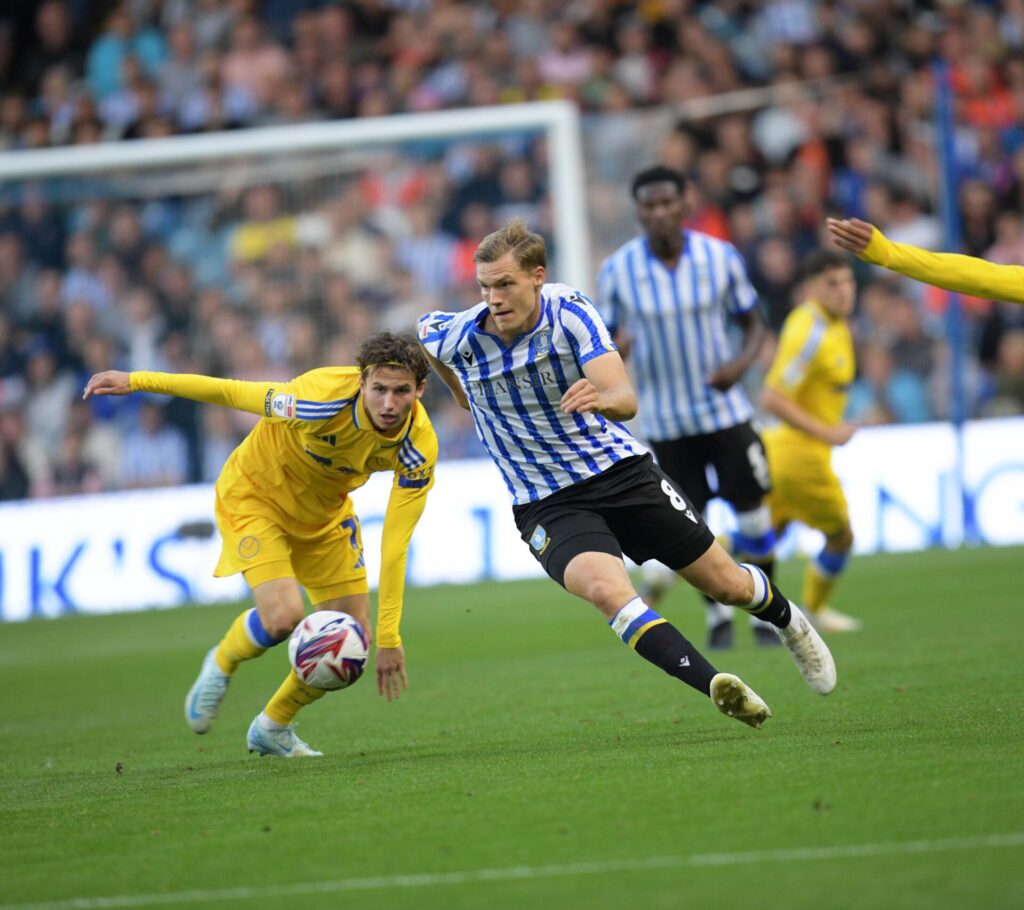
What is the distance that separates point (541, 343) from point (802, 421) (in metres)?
4.32

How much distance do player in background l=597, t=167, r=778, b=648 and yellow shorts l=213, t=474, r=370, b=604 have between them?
2.94 meters

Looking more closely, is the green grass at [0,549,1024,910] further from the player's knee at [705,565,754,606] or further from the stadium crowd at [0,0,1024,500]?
the stadium crowd at [0,0,1024,500]

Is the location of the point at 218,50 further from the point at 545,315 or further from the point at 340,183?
the point at 545,315

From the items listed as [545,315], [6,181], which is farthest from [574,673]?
[6,181]

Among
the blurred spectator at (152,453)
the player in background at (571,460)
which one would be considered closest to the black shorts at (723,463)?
the player in background at (571,460)

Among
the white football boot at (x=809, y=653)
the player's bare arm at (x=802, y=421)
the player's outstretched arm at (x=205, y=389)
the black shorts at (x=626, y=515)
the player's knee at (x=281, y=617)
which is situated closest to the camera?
the black shorts at (x=626, y=515)

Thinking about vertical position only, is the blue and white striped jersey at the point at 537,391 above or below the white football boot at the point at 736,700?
above

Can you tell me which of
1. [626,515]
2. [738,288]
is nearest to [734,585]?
[626,515]

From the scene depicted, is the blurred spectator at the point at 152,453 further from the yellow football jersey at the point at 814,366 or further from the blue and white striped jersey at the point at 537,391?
the blue and white striped jersey at the point at 537,391

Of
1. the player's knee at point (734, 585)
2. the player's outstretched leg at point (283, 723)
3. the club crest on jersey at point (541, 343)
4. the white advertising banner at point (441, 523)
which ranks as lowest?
the white advertising banner at point (441, 523)

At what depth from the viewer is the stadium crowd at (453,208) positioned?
54.2 feet

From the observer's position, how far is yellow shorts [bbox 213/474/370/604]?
7.34 m

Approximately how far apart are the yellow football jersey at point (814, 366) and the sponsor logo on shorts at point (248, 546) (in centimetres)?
437

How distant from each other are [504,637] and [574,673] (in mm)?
2324
